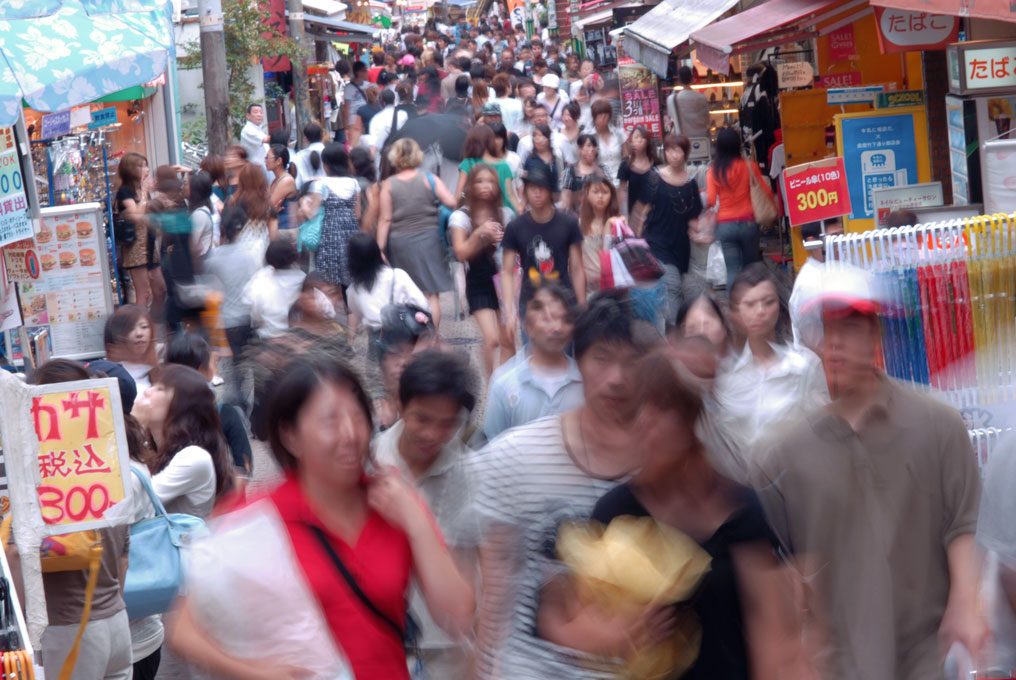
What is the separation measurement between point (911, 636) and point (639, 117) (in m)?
16.2

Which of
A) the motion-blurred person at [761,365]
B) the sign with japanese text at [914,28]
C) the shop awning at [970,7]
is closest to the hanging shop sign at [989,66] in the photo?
the shop awning at [970,7]

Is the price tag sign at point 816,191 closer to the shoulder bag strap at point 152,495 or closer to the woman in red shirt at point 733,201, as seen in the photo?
the woman in red shirt at point 733,201

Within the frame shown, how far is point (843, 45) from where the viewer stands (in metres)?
13.6

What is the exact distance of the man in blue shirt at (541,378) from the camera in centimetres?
495

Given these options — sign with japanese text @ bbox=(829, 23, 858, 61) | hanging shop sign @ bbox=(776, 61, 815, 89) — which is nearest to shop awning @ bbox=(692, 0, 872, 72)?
sign with japanese text @ bbox=(829, 23, 858, 61)

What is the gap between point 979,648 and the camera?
338cm

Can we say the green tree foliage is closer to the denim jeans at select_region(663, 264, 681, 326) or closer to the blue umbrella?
the denim jeans at select_region(663, 264, 681, 326)

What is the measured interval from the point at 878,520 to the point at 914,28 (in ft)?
21.5

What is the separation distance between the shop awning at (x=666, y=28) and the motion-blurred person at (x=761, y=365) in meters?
9.35

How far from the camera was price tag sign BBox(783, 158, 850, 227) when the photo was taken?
8688 millimetres

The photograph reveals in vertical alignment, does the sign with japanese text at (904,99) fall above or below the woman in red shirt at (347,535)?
above

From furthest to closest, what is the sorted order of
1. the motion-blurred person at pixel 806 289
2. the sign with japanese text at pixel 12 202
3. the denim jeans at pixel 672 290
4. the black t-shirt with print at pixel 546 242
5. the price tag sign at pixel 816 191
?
the denim jeans at pixel 672 290 → the price tag sign at pixel 816 191 → the black t-shirt with print at pixel 546 242 → the sign with japanese text at pixel 12 202 → the motion-blurred person at pixel 806 289

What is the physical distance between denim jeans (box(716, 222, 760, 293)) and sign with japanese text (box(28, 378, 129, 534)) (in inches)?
260

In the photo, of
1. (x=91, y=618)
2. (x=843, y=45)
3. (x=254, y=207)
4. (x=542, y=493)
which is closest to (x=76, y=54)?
(x=254, y=207)
